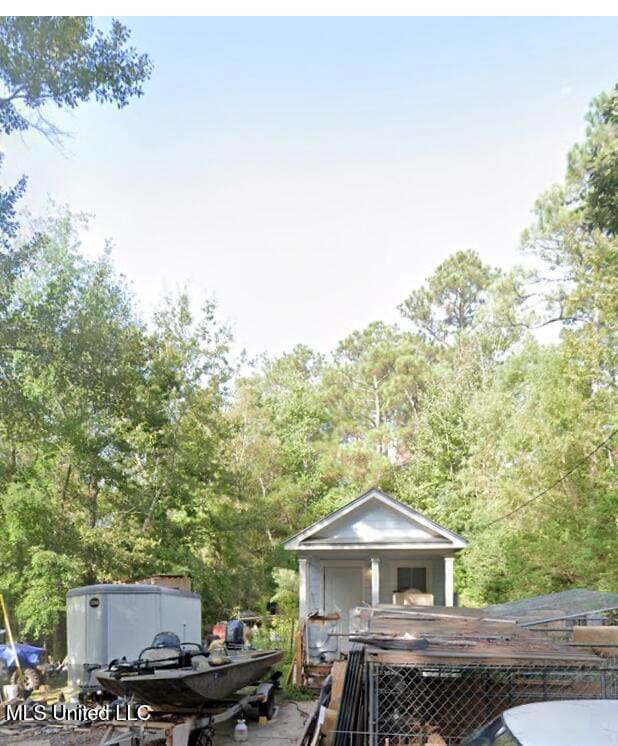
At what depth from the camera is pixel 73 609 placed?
12.5 metres

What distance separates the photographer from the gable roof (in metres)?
17.3

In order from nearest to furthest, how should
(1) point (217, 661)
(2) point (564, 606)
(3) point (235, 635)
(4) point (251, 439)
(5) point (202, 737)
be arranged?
(5) point (202, 737) < (1) point (217, 661) < (2) point (564, 606) < (3) point (235, 635) < (4) point (251, 439)

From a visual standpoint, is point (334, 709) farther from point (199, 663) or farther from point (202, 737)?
point (202, 737)

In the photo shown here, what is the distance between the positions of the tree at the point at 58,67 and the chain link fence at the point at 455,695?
12.5 metres

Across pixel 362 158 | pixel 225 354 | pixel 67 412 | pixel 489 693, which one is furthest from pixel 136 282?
pixel 489 693

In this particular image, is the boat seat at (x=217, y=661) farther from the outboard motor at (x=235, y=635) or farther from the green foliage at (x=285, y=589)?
the green foliage at (x=285, y=589)

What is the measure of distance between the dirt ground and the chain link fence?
15.0 ft

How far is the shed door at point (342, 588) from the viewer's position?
19141 millimetres

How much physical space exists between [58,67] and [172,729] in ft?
37.7

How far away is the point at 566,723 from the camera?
2555mm

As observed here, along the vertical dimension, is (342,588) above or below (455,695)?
below

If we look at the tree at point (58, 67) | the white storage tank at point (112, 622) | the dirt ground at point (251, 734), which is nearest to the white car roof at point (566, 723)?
the dirt ground at point (251, 734)

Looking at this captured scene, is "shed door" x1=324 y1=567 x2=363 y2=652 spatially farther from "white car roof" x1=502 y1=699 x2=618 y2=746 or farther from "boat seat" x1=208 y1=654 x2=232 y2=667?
"white car roof" x1=502 y1=699 x2=618 y2=746

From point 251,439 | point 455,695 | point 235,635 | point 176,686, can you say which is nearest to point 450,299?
point 251,439
